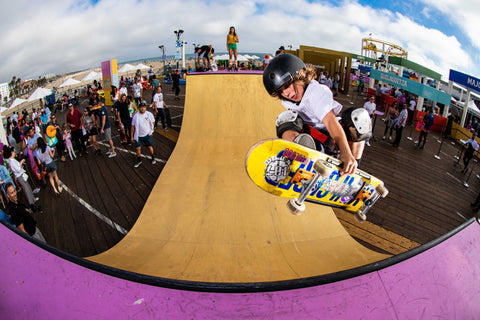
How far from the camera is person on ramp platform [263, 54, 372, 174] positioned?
2.26 meters

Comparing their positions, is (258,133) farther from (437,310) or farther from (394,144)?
(437,310)

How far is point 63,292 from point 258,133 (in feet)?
20.6

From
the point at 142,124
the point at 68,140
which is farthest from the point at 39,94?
the point at 142,124

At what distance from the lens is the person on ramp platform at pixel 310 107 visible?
7.41ft

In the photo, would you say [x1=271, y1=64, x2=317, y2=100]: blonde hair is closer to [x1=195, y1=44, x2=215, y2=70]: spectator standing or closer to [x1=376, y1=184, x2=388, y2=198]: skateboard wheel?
[x1=376, y1=184, x2=388, y2=198]: skateboard wheel

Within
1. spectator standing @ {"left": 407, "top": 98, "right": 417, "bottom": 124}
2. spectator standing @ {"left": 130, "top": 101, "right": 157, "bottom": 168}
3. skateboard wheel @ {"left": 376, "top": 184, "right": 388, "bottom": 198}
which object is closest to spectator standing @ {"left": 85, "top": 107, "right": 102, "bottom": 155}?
spectator standing @ {"left": 130, "top": 101, "right": 157, "bottom": 168}

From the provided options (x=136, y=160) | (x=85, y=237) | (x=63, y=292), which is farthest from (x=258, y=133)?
(x=63, y=292)

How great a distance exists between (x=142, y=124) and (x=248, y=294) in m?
6.09

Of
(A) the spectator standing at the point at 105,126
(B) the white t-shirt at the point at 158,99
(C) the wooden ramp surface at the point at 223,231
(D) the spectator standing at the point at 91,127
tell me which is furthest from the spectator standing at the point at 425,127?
(D) the spectator standing at the point at 91,127

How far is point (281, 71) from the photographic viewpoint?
227 cm

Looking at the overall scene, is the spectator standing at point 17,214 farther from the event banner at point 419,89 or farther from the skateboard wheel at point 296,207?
the event banner at point 419,89

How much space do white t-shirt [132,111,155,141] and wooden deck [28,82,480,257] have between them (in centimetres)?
91

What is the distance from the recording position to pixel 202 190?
5285 mm

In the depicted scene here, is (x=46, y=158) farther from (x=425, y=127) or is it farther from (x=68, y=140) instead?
(x=425, y=127)
